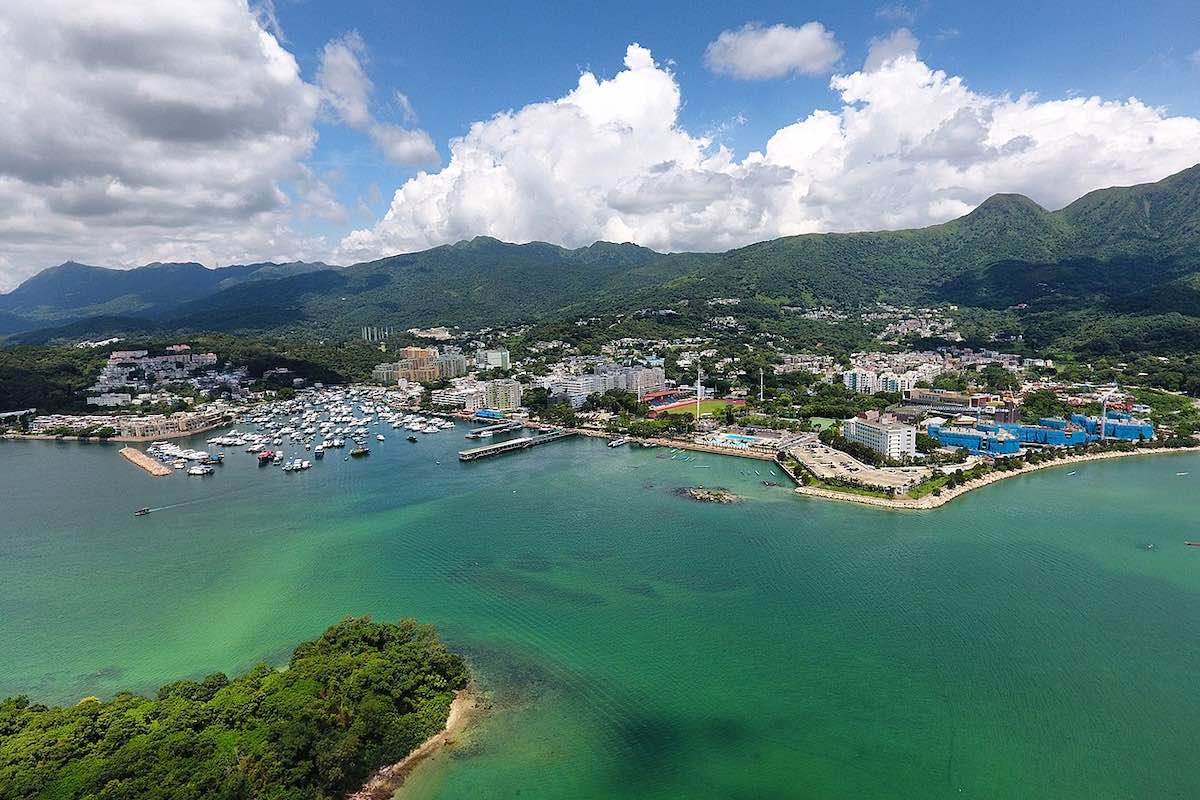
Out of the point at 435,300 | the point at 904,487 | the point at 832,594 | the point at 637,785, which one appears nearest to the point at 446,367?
the point at 904,487

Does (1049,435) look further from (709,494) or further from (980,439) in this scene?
(709,494)

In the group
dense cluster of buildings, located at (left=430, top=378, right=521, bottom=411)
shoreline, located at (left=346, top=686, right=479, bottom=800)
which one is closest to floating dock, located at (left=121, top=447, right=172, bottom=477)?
dense cluster of buildings, located at (left=430, top=378, right=521, bottom=411)

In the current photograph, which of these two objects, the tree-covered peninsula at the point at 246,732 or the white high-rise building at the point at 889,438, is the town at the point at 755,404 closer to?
the white high-rise building at the point at 889,438

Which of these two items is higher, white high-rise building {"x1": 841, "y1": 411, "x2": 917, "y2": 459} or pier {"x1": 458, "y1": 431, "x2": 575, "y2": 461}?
white high-rise building {"x1": 841, "y1": 411, "x2": 917, "y2": 459}

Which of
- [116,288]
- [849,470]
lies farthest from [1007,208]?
[116,288]

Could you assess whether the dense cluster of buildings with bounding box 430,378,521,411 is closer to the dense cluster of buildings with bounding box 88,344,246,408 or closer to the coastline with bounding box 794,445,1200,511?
the dense cluster of buildings with bounding box 88,344,246,408

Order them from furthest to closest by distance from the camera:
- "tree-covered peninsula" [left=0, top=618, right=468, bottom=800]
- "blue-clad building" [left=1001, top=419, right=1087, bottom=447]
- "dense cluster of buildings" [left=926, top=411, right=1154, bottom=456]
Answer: "blue-clad building" [left=1001, top=419, right=1087, bottom=447]
"dense cluster of buildings" [left=926, top=411, right=1154, bottom=456]
"tree-covered peninsula" [left=0, top=618, right=468, bottom=800]
